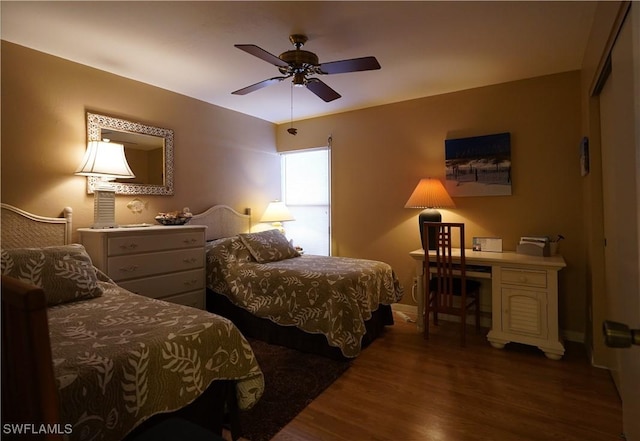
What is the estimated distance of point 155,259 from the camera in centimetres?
275

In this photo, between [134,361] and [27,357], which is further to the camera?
[134,361]

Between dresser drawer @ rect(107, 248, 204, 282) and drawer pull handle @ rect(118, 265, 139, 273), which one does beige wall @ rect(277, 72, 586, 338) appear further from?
drawer pull handle @ rect(118, 265, 139, 273)

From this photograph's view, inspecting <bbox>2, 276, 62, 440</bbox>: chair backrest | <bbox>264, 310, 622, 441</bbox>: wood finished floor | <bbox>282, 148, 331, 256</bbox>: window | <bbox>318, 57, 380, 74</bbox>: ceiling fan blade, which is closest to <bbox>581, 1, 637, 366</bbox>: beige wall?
<bbox>264, 310, 622, 441</bbox>: wood finished floor

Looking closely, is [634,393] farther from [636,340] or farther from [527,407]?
[527,407]

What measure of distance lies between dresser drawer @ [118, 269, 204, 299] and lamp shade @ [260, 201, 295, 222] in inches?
51.2

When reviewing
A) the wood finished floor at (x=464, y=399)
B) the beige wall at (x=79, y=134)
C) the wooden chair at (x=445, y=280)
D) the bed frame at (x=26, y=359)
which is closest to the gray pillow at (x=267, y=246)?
the beige wall at (x=79, y=134)

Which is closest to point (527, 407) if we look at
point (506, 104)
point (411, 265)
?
point (411, 265)

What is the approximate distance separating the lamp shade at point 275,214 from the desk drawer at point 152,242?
47.3 inches

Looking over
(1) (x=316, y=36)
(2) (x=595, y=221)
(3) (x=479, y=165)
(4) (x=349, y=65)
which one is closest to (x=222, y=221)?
(1) (x=316, y=36)

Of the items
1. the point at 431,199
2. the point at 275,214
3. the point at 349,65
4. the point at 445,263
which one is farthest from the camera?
the point at 275,214

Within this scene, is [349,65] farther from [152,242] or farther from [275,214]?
[275,214]

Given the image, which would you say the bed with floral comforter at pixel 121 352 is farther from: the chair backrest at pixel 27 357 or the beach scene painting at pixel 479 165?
the beach scene painting at pixel 479 165

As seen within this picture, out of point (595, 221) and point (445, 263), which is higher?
point (595, 221)

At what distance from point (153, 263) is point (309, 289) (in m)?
1.34
